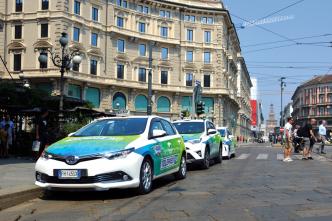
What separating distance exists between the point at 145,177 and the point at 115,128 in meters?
1.48

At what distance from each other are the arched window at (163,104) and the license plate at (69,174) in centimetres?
6736

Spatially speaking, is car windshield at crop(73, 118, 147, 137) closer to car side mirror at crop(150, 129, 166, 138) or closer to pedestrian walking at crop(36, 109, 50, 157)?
car side mirror at crop(150, 129, 166, 138)

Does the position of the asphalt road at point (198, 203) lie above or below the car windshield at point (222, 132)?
below

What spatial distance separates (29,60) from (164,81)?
22.4m

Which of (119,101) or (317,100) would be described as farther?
(317,100)

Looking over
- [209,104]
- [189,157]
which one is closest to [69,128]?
[189,157]

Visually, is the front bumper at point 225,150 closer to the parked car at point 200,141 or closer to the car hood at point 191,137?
the parked car at point 200,141

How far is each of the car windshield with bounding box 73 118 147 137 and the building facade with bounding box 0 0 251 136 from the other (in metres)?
43.4

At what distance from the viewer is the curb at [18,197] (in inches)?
335

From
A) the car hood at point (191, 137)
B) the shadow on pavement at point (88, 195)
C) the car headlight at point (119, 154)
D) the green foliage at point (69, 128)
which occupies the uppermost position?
the green foliage at point (69, 128)

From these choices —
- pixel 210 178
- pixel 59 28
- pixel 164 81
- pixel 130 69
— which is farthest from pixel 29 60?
pixel 210 178

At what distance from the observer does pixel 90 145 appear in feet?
30.5

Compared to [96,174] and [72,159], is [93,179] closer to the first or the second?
[96,174]

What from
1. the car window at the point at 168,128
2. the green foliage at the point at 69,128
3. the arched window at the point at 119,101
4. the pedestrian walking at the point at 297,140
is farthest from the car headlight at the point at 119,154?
the arched window at the point at 119,101
